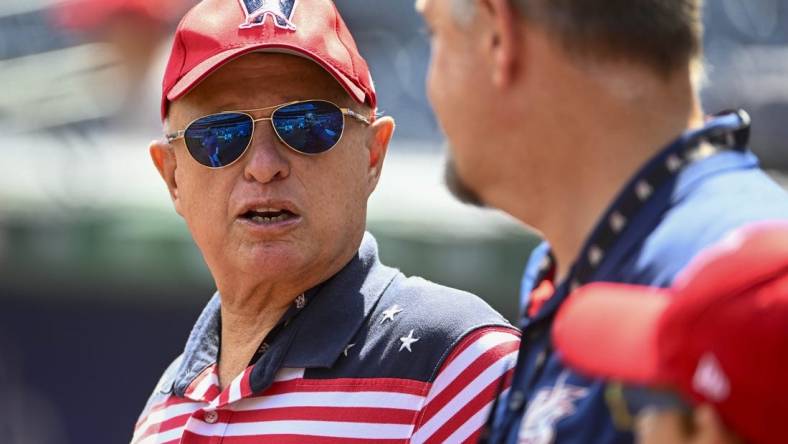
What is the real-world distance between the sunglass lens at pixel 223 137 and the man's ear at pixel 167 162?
0.16 meters

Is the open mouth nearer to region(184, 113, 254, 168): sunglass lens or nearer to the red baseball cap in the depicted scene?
region(184, 113, 254, 168): sunglass lens

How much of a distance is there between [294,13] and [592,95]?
128 centimetres

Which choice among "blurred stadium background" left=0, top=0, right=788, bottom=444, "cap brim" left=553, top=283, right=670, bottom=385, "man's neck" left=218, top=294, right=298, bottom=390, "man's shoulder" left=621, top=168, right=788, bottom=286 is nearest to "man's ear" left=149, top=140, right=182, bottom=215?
"man's neck" left=218, top=294, right=298, bottom=390

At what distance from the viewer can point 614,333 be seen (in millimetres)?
1389

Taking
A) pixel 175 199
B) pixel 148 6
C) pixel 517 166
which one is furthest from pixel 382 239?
pixel 517 166

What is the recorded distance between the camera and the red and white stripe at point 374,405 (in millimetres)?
2436

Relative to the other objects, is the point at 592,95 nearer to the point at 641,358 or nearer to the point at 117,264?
the point at 641,358

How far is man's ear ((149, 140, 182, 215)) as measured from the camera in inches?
115

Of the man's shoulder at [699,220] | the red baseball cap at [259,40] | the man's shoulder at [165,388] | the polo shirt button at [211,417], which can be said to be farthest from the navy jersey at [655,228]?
the man's shoulder at [165,388]

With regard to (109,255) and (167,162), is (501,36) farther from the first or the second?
(109,255)

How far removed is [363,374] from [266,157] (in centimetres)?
48

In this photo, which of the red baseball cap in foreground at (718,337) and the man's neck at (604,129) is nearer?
the red baseball cap in foreground at (718,337)

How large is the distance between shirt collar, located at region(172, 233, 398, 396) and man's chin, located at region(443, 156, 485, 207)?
2.58ft

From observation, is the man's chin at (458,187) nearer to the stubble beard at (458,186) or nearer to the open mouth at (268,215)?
the stubble beard at (458,186)
